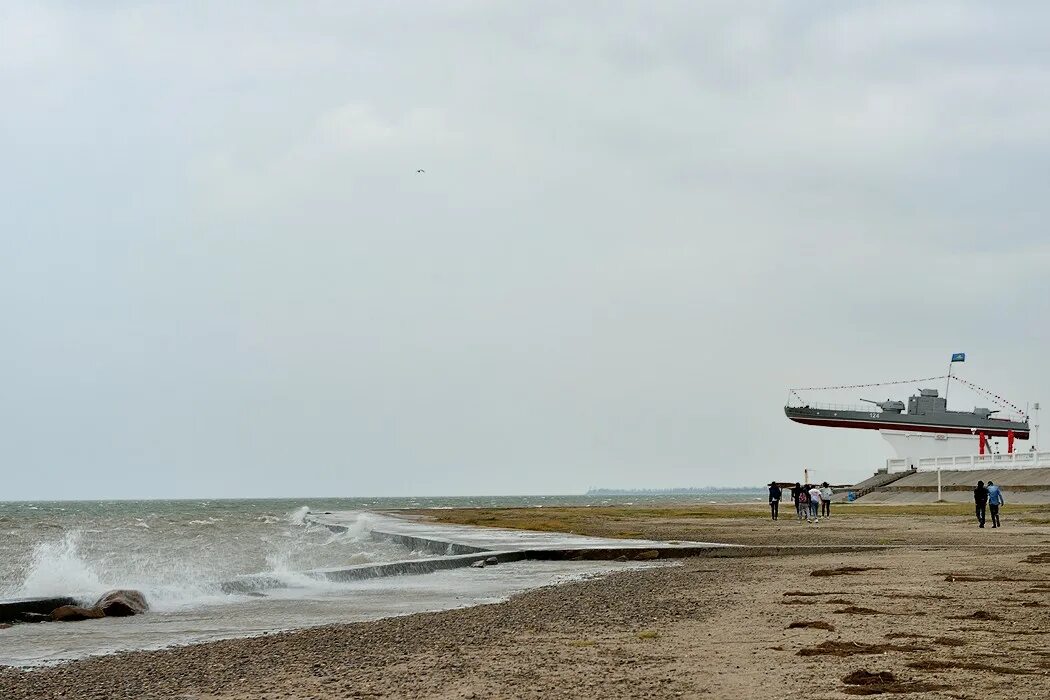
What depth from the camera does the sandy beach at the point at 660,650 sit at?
8109 mm

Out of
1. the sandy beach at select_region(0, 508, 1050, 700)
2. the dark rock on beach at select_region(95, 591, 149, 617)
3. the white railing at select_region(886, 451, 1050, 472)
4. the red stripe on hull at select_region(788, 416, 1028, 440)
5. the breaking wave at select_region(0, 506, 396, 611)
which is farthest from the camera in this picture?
the red stripe on hull at select_region(788, 416, 1028, 440)

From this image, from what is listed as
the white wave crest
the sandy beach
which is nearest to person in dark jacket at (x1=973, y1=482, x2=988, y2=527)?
the sandy beach

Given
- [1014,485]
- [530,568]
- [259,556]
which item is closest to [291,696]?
[530,568]

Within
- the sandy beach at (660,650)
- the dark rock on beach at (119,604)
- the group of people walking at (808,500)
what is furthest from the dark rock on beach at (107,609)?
the group of people walking at (808,500)

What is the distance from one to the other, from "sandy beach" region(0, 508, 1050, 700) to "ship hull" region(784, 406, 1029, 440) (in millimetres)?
76173

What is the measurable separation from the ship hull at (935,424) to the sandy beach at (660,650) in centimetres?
7617

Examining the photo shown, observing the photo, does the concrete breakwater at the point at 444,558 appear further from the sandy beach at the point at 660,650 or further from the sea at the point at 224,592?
the sandy beach at the point at 660,650

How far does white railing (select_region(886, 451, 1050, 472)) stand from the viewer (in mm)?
58031

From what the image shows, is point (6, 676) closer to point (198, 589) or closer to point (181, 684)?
point (181, 684)

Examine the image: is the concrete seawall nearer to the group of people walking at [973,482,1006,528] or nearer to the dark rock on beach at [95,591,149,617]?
the group of people walking at [973,482,1006,528]

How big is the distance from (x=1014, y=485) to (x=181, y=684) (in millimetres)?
54181

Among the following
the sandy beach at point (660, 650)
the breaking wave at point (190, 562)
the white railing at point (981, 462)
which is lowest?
the breaking wave at point (190, 562)

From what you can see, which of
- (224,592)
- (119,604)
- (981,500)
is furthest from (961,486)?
(119,604)

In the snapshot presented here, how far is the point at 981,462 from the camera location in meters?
64.4
